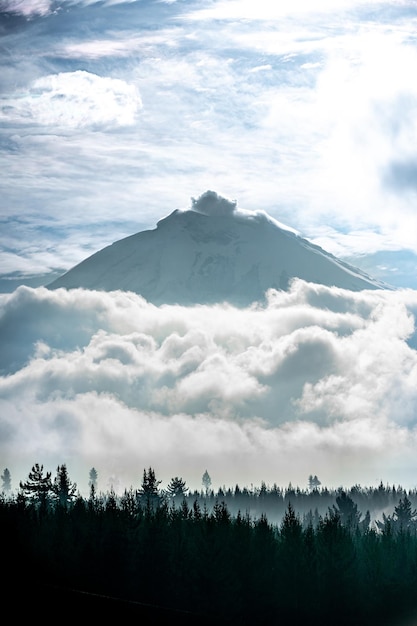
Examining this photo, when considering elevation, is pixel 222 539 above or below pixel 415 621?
above

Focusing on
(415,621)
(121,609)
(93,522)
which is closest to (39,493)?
(93,522)

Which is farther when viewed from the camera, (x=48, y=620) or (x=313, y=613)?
(x=313, y=613)

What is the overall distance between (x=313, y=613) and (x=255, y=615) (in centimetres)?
756

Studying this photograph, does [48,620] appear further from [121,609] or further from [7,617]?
[121,609]

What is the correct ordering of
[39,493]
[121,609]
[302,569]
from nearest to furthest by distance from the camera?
[121,609]
[302,569]
[39,493]

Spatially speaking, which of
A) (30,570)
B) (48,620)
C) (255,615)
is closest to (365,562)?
(255,615)

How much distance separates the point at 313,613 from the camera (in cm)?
12056

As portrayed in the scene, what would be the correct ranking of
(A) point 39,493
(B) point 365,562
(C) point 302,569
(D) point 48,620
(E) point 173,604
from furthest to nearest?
(A) point 39,493, (B) point 365,562, (C) point 302,569, (E) point 173,604, (D) point 48,620

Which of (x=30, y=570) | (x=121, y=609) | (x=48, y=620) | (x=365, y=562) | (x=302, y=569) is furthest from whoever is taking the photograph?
(x=365, y=562)

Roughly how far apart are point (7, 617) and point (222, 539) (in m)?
41.0

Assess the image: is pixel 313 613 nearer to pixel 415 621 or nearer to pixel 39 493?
pixel 415 621

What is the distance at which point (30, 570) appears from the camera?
105 meters

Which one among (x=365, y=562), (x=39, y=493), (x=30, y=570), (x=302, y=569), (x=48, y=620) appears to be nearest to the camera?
(x=48, y=620)

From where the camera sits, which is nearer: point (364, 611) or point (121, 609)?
point (121, 609)
